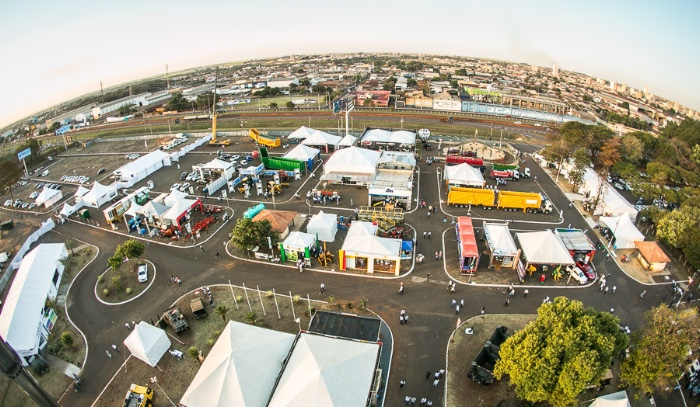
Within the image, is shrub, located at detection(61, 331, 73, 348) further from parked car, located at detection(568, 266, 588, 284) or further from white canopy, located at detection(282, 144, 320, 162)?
parked car, located at detection(568, 266, 588, 284)

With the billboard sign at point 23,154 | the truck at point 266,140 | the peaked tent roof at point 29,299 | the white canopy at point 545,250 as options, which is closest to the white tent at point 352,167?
the truck at point 266,140

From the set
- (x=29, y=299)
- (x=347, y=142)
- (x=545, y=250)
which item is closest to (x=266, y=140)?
(x=347, y=142)

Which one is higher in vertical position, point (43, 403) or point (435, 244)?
point (43, 403)

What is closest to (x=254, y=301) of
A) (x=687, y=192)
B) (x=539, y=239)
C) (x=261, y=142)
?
(x=539, y=239)

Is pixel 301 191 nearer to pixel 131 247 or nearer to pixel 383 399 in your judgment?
pixel 131 247

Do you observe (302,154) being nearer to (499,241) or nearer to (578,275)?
(499,241)
